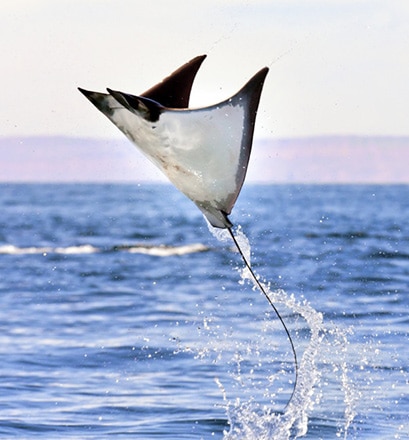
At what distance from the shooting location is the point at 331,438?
23.6 feet

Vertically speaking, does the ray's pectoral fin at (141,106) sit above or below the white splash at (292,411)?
above

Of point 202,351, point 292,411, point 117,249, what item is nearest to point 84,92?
point 292,411

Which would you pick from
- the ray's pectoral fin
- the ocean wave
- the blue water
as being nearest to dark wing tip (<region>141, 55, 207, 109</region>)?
the ray's pectoral fin

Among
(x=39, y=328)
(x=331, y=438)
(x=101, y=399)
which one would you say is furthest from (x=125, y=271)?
(x=331, y=438)

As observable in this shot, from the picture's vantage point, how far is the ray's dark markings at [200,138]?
544 centimetres

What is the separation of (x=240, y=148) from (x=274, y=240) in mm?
22741

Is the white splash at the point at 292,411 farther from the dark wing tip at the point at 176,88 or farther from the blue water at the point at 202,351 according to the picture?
the dark wing tip at the point at 176,88

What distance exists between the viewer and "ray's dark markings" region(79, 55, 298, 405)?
5.44 meters

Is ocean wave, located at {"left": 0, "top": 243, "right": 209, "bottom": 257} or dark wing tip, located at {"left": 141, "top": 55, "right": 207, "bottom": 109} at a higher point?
dark wing tip, located at {"left": 141, "top": 55, "right": 207, "bottom": 109}

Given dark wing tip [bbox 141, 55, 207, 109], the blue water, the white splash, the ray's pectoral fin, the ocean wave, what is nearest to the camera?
the ray's pectoral fin

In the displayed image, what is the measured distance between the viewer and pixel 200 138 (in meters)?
5.51

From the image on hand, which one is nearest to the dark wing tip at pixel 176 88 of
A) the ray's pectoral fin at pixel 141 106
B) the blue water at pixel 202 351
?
the ray's pectoral fin at pixel 141 106

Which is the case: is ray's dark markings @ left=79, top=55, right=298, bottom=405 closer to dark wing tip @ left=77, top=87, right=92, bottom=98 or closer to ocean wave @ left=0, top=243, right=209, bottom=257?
dark wing tip @ left=77, top=87, right=92, bottom=98

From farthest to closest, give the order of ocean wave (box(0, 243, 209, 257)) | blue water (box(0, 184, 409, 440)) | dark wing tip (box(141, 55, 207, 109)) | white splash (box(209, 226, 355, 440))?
ocean wave (box(0, 243, 209, 257)), blue water (box(0, 184, 409, 440)), white splash (box(209, 226, 355, 440)), dark wing tip (box(141, 55, 207, 109))
